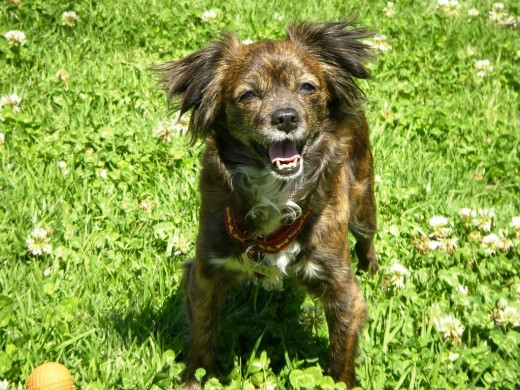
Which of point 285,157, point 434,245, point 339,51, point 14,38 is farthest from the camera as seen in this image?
point 14,38

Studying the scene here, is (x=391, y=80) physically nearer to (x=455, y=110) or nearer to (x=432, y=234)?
(x=455, y=110)

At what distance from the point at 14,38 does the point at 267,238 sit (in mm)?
3718

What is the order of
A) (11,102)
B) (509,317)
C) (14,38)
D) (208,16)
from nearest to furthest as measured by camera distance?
(509,317), (11,102), (14,38), (208,16)

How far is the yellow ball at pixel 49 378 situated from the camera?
3.44 meters

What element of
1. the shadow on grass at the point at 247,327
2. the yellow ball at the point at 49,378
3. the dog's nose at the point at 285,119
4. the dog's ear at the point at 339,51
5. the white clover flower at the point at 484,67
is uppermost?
the dog's ear at the point at 339,51

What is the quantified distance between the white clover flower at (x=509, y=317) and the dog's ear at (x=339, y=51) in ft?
4.54

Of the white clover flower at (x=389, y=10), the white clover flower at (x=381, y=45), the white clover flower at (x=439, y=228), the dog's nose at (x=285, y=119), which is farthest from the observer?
the white clover flower at (x=389, y=10)

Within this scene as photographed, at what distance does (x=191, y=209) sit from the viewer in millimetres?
4914

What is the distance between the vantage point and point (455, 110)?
6.27 metres

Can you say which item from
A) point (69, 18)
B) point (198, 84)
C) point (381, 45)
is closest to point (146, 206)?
point (198, 84)

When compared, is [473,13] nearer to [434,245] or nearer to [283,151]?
[434,245]

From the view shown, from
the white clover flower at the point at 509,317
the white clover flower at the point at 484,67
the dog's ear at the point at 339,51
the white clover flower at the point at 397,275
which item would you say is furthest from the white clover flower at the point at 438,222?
the white clover flower at the point at 484,67

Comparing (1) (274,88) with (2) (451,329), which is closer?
(1) (274,88)

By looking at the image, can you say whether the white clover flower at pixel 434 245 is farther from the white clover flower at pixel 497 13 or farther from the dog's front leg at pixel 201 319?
the white clover flower at pixel 497 13
